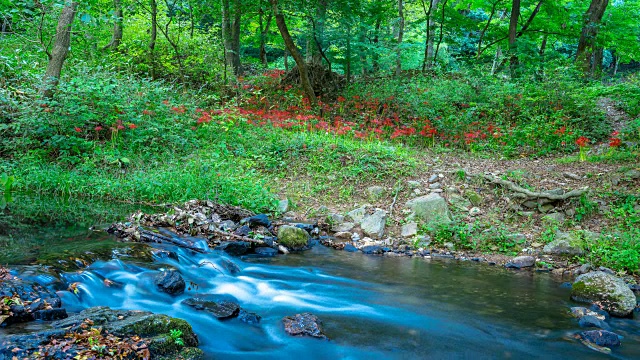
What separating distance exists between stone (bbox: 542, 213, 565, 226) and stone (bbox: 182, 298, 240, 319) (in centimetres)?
597

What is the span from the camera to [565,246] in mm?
7105

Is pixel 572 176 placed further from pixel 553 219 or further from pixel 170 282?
pixel 170 282

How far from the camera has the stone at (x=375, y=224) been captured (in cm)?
812

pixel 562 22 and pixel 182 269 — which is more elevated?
pixel 562 22

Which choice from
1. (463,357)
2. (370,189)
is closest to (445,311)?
(463,357)

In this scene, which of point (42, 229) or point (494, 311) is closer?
point (494, 311)

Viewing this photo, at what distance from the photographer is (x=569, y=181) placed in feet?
29.1

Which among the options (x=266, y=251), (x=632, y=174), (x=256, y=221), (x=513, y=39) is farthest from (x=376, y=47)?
(x=266, y=251)

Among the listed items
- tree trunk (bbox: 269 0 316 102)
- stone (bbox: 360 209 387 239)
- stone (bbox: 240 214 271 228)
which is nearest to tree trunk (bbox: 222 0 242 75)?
tree trunk (bbox: 269 0 316 102)

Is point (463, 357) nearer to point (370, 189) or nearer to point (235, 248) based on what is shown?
point (235, 248)

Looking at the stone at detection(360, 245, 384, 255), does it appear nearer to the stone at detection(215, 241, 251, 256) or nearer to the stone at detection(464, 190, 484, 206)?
the stone at detection(215, 241, 251, 256)

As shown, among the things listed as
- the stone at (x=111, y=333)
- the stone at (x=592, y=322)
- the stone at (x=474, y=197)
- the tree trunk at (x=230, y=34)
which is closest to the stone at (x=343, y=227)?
the stone at (x=474, y=197)

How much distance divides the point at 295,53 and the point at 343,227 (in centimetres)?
810

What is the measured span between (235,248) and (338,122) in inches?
262
